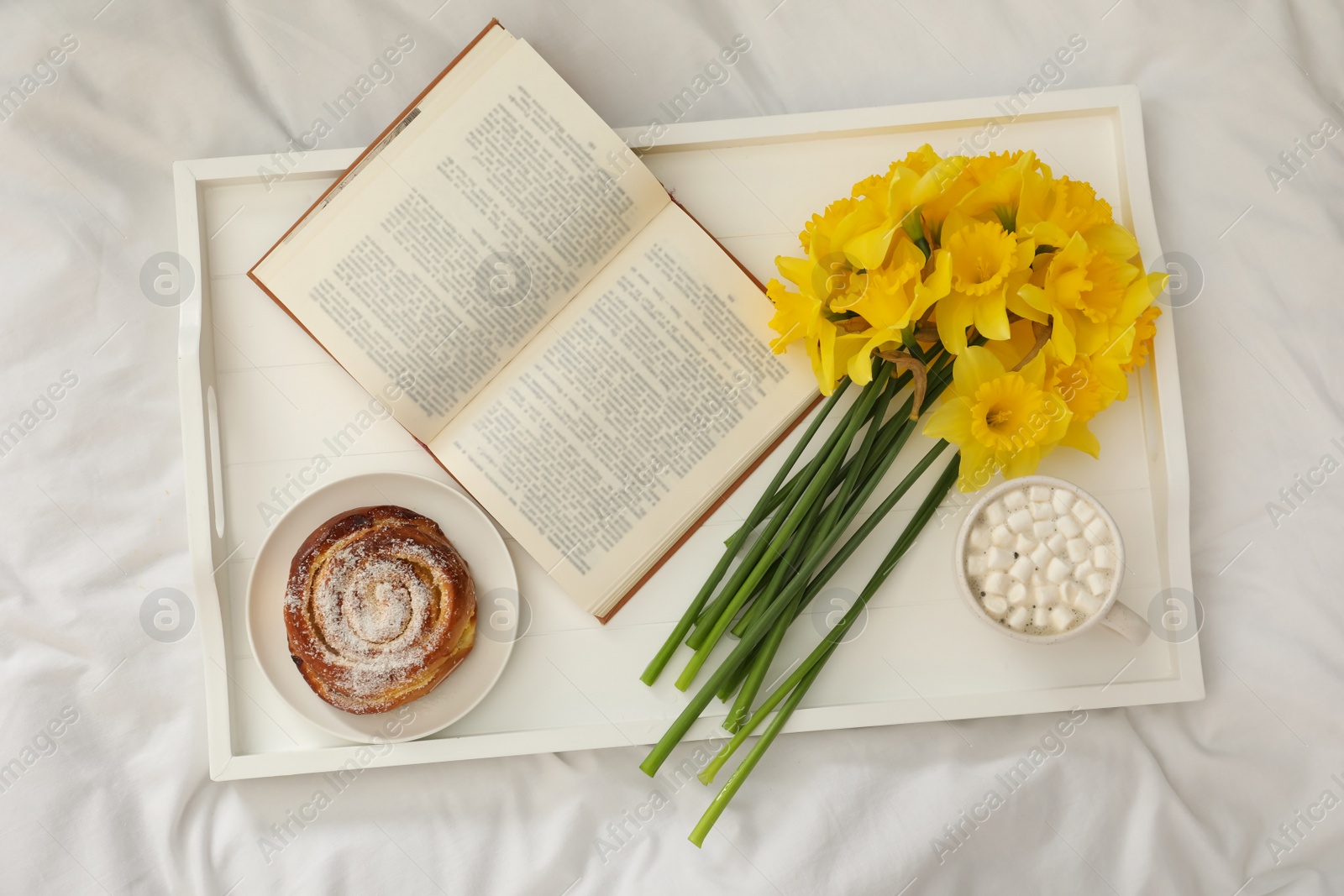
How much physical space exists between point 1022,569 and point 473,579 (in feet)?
1.93

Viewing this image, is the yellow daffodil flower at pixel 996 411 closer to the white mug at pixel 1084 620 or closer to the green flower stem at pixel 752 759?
the white mug at pixel 1084 620

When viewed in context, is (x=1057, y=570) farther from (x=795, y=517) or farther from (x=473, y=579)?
(x=473, y=579)

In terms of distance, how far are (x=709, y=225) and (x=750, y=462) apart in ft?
0.92

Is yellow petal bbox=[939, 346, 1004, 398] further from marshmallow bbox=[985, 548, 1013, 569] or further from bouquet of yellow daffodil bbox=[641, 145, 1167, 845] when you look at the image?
marshmallow bbox=[985, 548, 1013, 569]

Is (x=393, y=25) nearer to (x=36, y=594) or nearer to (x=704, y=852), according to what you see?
(x=36, y=594)

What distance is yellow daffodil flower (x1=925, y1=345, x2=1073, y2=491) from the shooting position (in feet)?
2.87

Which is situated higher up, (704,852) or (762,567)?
(762,567)

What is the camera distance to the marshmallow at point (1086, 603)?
89cm

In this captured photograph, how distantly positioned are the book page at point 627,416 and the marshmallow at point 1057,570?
31cm

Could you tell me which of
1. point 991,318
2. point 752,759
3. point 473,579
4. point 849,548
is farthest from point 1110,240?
point 473,579

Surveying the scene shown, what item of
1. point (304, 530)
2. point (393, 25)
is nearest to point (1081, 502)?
point (304, 530)

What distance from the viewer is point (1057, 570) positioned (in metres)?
0.89

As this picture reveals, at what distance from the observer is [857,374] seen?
88 centimetres

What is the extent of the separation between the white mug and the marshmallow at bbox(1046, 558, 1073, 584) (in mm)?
45
